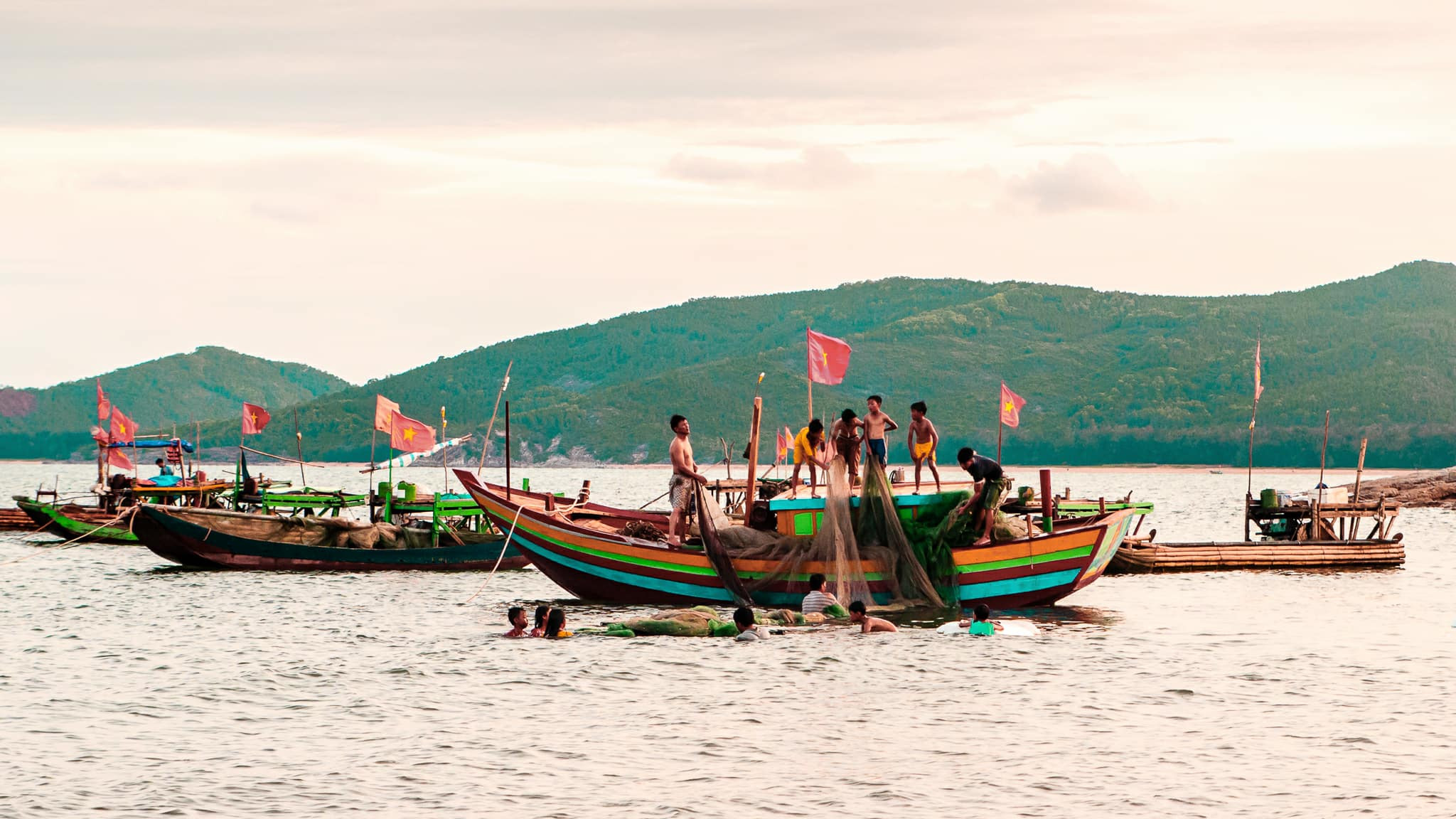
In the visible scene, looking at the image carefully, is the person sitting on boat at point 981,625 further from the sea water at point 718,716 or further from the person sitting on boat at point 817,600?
the person sitting on boat at point 817,600

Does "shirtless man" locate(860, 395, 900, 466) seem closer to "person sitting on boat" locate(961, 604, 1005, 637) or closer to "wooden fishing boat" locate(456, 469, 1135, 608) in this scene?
"wooden fishing boat" locate(456, 469, 1135, 608)

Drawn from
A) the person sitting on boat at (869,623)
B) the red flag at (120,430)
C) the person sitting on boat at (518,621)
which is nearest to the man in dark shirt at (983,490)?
the person sitting on boat at (869,623)

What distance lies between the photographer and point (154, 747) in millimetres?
16578

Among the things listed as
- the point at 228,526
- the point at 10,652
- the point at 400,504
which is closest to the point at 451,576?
the point at 400,504

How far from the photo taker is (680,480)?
90.3 feet

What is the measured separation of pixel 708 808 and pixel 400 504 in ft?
91.5

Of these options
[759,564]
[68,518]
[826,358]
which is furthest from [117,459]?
[759,564]

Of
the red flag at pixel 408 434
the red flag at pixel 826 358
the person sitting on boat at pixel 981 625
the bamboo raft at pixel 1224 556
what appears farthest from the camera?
the red flag at pixel 408 434

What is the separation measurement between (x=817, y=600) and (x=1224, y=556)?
16297mm

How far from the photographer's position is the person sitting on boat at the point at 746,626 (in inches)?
968

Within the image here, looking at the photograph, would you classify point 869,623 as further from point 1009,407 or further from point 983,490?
point 1009,407

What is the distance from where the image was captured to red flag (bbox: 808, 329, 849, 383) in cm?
2881

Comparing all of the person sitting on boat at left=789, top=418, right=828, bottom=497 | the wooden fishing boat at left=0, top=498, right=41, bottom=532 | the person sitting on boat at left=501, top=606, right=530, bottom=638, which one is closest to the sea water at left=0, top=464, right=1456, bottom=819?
the person sitting on boat at left=501, top=606, right=530, bottom=638

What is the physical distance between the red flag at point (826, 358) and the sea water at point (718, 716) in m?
5.27
